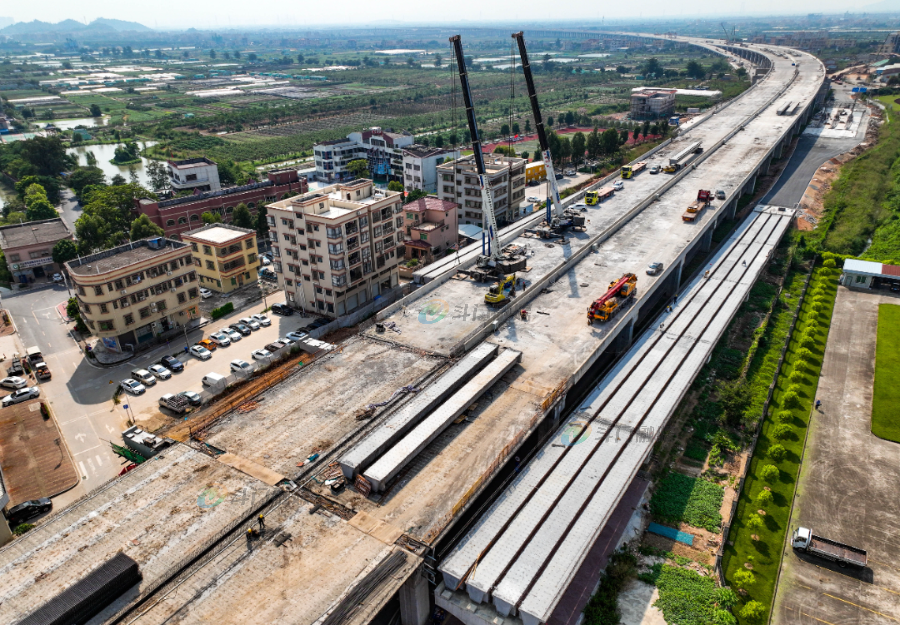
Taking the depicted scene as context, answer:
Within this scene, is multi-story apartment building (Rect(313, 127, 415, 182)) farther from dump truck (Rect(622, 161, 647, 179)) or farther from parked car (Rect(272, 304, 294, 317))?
parked car (Rect(272, 304, 294, 317))

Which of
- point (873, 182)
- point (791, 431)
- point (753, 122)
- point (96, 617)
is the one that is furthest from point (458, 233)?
point (753, 122)

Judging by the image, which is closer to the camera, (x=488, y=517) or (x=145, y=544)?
(x=145, y=544)

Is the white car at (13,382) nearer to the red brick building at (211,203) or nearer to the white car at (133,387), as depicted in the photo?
the white car at (133,387)

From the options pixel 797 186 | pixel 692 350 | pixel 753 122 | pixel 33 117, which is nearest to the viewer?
pixel 692 350

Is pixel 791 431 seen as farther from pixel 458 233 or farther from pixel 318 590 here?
pixel 458 233

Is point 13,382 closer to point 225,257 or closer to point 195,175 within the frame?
point 225,257

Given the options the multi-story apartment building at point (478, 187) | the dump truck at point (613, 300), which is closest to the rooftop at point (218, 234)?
the multi-story apartment building at point (478, 187)
